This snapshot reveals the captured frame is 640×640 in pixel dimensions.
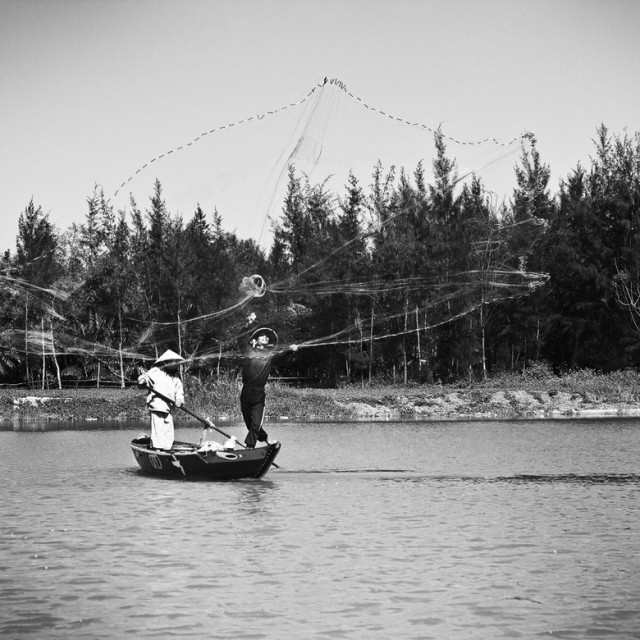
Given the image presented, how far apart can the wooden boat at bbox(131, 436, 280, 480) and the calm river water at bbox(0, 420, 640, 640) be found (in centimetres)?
47

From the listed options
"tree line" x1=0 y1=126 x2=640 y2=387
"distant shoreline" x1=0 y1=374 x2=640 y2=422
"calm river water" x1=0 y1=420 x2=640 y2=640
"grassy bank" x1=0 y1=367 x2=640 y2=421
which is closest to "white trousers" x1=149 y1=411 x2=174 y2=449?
"calm river water" x1=0 y1=420 x2=640 y2=640

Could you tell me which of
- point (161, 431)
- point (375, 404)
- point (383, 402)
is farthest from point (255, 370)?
point (383, 402)

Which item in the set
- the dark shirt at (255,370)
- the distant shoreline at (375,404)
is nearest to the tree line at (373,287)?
the distant shoreline at (375,404)

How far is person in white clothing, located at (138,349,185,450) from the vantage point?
27.8 metres

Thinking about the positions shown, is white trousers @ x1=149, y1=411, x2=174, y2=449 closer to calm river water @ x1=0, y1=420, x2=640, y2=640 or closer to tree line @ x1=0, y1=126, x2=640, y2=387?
calm river water @ x1=0, y1=420, x2=640, y2=640

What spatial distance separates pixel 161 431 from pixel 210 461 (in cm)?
229

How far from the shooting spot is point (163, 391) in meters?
28.0

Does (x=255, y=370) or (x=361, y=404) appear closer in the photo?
(x=255, y=370)

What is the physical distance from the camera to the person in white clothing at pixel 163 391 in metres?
27.8

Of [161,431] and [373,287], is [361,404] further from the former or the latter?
[161,431]

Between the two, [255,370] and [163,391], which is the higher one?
[255,370]

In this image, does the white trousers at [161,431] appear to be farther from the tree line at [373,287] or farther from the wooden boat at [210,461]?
the tree line at [373,287]

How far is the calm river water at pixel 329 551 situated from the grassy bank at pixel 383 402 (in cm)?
2681

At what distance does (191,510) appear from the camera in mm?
22375
